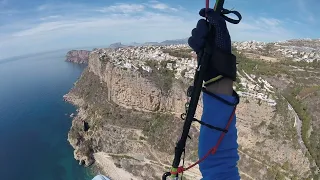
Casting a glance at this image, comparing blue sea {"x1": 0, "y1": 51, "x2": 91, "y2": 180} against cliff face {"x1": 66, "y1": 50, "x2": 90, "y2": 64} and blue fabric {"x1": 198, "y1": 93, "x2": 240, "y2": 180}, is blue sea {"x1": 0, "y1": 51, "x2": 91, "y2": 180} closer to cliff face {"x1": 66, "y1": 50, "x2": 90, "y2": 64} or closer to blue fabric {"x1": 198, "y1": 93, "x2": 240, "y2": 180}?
blue fabric {"x1": 198, "y1": 93, "x2": 240, "y2": 180}

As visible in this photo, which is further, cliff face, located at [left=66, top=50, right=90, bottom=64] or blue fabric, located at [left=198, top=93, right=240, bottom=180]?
cliff face, located at [left=66, top=50, right=90, bottom=64]

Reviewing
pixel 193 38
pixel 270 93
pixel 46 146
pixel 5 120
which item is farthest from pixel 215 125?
pixel 5 120

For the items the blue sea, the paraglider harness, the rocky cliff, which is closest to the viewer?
the paraglider harness

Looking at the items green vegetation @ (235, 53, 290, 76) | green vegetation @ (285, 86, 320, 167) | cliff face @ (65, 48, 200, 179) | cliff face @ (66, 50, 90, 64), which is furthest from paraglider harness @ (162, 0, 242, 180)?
cliff face @ (66, 50, 90, 64)

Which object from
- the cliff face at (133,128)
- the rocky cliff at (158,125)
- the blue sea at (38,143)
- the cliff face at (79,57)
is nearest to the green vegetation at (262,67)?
the rocky cliff at (158,125)

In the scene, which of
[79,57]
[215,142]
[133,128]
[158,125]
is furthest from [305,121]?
[79,57]

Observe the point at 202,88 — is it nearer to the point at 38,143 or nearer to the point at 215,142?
the point at 215,142

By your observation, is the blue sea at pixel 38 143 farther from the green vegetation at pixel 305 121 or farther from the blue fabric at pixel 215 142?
the blue fabric at pixel 215 142

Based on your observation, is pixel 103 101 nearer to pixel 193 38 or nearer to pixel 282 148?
pixel 282 148

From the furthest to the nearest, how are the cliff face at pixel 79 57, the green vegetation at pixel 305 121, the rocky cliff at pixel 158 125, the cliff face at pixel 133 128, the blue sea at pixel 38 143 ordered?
the cliff face at pixel 79 57 < the blue sea at pixel 38 143 < the cliff face at pixel 133 128 < the rocky cliff at pixel 158 125 < the green vegetation at pixel 305 121
